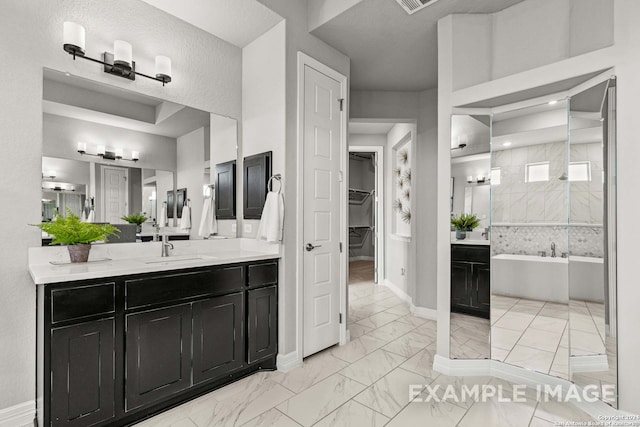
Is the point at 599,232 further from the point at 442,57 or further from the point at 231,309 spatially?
the point at 231,309

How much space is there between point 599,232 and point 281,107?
7.90ft

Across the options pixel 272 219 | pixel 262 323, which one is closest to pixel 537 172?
pixel 272 219

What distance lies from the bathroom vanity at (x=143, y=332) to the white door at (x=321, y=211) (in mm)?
423

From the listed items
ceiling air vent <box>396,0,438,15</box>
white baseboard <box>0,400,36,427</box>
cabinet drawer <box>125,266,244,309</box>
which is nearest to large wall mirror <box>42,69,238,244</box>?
cabinet drawer <box>125,266,244,309</box>

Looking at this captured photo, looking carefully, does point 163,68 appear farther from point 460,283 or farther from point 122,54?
point 460,283

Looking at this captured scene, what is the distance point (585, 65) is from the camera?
6.88 ft

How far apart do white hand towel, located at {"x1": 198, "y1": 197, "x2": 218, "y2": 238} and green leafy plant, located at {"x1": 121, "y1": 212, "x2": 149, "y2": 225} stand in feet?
1.51

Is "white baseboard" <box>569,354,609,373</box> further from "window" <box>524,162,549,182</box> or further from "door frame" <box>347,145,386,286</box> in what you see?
"door frame" <box>347,145,386,286</box>

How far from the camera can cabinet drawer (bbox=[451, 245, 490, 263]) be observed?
2.62 m

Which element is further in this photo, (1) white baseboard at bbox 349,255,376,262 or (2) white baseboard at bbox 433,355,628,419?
(1) white baseboard at bbox 349,255,376,262

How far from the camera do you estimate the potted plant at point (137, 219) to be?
2.54 meters

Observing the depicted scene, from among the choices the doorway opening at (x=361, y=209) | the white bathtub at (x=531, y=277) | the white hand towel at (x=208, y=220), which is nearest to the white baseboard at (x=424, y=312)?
the white bathtub at (x=531, y=277)

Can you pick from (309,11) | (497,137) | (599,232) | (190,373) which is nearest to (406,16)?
(309,11)

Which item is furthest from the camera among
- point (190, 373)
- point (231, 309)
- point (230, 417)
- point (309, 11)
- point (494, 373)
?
point (309, 11)
